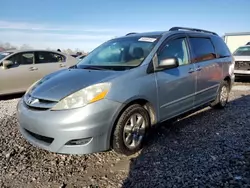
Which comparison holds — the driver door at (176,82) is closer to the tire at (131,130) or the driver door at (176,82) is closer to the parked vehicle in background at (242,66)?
the tire at (131,130)

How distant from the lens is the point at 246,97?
7316mm

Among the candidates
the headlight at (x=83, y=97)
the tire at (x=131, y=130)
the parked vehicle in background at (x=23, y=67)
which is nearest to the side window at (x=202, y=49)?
the tire at (x=131, y=130)

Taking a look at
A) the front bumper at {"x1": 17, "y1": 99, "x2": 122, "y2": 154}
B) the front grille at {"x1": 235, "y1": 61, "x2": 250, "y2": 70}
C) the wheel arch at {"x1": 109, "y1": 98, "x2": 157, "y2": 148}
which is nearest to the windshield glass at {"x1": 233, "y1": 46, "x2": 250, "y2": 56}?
the front grille at {"x1": 235, "y1": 61, "x2": 250, "y2": 70}

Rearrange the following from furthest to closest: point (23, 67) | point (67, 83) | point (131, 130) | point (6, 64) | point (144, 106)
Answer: point (23, 67) < point (6, 64) < point (144, 106) < point (131, 130) < point (67, 83)

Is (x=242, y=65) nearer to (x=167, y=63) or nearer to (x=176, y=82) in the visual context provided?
(x=176, y=82)

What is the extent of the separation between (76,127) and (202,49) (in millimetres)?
3144

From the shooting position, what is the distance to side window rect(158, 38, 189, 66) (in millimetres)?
3953

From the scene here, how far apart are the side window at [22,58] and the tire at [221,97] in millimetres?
5520

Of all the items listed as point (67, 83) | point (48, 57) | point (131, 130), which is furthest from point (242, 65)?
point (67, 83)

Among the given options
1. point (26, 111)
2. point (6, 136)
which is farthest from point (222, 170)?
point (6, 136)

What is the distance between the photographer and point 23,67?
7.46 metres

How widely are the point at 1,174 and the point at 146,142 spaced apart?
6.38 feet

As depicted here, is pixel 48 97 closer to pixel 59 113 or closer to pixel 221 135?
pixel 59 113

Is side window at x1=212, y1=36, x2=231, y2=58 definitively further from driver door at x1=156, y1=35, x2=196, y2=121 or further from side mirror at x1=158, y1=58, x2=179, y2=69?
side mirror at x1=158, y1=58, x2=179, y2=69
